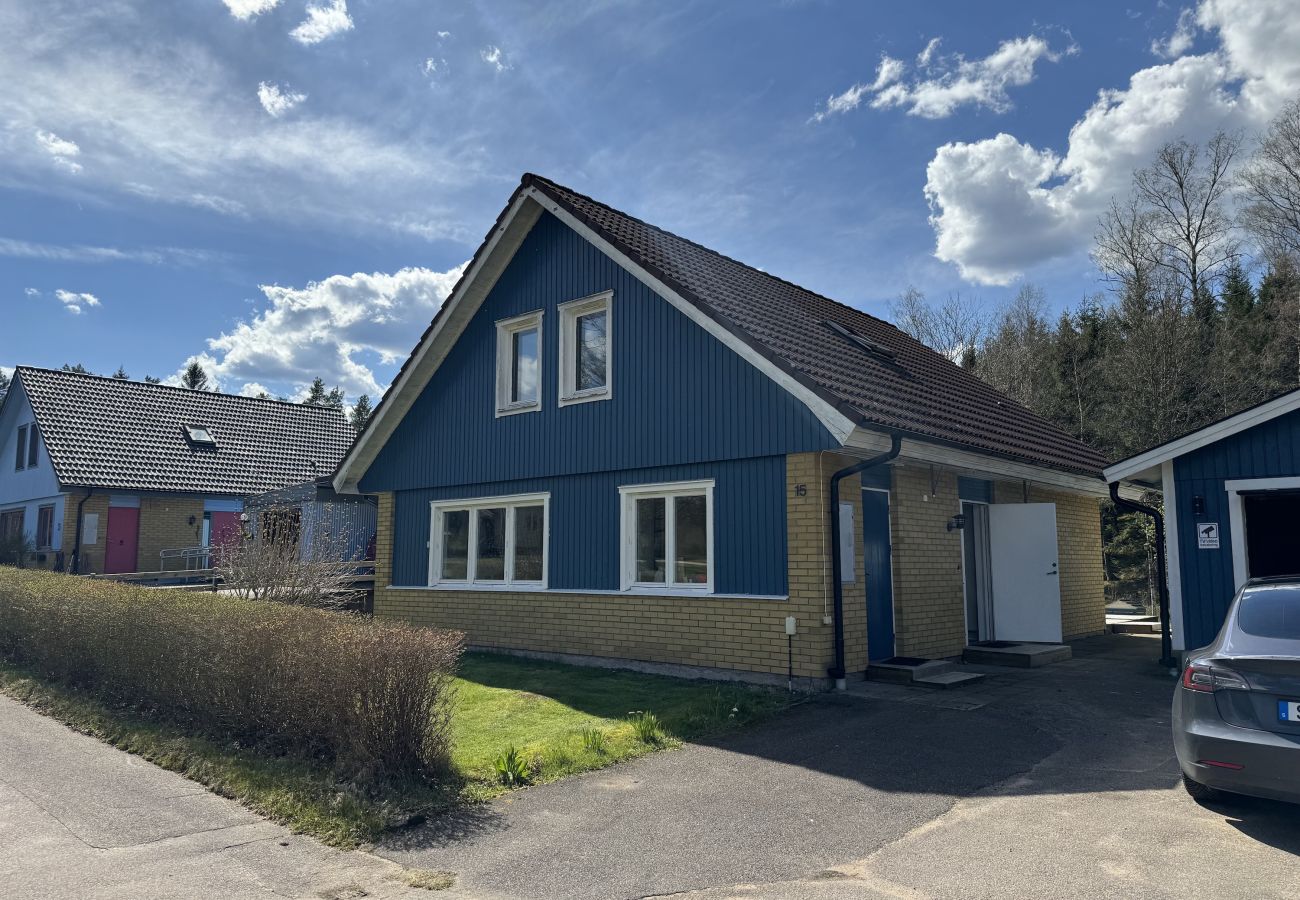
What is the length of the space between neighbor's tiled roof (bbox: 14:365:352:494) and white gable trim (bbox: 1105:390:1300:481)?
26498 millimetres

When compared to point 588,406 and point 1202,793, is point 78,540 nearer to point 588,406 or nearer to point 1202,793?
point 588,406

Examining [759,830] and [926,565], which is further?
[926,565]

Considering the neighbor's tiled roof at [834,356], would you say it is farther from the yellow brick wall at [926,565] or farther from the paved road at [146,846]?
the paved road at [146,846]

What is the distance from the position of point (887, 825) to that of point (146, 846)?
481 cm

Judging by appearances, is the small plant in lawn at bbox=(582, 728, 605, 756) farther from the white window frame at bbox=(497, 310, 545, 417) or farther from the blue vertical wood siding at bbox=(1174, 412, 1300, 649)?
the blue vertical wood siding at bbox=(1174, 412, 1300, 649)

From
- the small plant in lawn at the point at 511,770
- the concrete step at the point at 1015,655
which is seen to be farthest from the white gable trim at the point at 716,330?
the concrete step at the point at 1015,655

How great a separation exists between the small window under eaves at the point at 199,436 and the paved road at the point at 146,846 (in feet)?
81.7

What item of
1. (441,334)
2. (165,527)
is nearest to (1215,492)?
(441,334)

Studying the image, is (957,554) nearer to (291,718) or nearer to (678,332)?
(678,332)

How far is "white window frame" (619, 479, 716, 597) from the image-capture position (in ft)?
36.0

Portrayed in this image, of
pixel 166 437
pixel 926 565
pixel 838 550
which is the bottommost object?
pixel 926 565

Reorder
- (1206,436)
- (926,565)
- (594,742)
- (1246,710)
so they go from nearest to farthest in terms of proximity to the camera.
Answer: (1246,710)
(594,742)
(1206,436)
(926,565)

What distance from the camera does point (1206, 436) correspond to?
10305 mm

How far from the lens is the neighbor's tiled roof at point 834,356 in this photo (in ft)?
34.6
